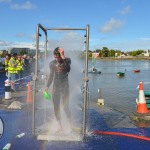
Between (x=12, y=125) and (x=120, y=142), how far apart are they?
9.94 feet

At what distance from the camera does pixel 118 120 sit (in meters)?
8.77

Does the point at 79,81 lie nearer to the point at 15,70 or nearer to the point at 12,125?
the point at 12,125

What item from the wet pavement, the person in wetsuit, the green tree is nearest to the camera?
the wet pavement

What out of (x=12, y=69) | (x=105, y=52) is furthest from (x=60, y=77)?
(x=105, y=52)

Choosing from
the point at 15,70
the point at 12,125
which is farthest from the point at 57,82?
the point at 15,70

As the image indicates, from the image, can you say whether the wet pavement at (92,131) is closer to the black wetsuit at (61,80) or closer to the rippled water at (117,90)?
the black wetsuit at (61,80)

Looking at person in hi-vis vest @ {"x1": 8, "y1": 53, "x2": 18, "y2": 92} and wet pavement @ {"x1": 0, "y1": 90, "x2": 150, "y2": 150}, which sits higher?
person in hi-vis vest @ {"x1": 8, "y1": 53, "x2": 18, "y2": 92}

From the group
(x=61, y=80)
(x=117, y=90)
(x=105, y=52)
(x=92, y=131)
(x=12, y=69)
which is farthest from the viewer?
(x=105, y=52)

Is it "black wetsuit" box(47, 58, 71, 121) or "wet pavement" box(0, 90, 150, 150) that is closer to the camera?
"wet pavement" box(0, 90, 150, 150)

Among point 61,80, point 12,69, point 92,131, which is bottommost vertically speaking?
point 92,131

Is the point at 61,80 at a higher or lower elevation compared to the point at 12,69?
lower

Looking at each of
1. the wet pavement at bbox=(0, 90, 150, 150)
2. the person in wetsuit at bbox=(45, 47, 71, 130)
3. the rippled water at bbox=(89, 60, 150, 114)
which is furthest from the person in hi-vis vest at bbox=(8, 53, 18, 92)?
the person in wetsuit at bbox=(45, 47, 71, 130)

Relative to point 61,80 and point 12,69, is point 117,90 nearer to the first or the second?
point 12,69

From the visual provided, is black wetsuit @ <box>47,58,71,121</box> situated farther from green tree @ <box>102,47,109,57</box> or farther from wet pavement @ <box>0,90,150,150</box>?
green tree @ <box>102,47,109,57</box>
